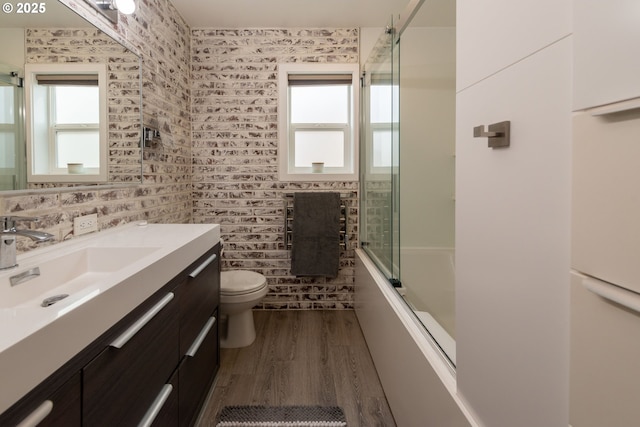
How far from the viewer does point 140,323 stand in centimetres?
99

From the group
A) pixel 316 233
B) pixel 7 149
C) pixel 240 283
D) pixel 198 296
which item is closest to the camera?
pixel 7 149

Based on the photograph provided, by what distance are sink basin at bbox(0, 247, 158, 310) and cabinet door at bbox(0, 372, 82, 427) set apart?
264 millimetres

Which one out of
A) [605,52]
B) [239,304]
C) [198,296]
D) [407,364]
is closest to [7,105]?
[198,296]

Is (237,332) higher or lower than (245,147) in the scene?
lower

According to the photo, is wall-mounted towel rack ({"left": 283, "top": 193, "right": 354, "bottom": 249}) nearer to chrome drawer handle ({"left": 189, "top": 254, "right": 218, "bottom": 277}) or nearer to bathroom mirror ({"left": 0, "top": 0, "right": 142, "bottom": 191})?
chrome drawer handle ({"left": 189, "top": 254, "right": 218, "bottom": 277})

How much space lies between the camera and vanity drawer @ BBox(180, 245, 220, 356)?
55.1 inches

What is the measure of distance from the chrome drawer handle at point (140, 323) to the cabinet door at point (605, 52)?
1102 mm

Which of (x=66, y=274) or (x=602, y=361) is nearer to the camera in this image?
(x=602, y=361)

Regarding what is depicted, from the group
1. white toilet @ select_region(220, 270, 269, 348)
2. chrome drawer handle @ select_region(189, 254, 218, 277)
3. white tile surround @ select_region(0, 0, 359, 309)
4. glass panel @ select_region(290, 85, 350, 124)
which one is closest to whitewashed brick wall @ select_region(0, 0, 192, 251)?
white tile surround @ select_region(0, 0, 359, 309)

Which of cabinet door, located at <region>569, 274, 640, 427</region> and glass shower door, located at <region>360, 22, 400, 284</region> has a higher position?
glass shower door, located at <region>360, 22, 400, 284</region>

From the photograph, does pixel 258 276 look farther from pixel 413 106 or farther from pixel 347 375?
pixel 413 106

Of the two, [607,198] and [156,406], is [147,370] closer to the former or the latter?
[156,406]

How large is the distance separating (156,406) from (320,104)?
8.32 feet

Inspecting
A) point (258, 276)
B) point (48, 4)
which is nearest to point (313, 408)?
point (258, 276)
